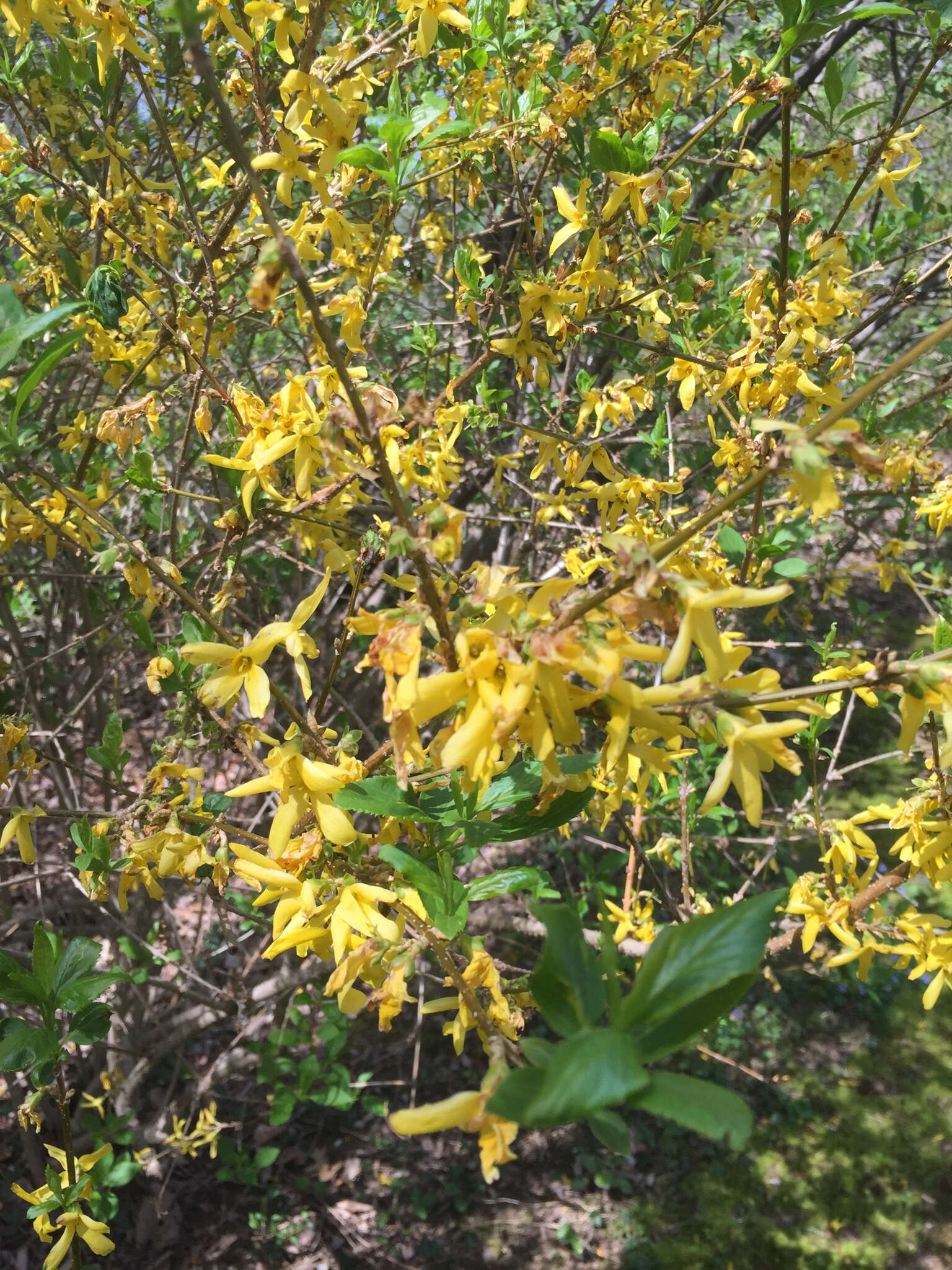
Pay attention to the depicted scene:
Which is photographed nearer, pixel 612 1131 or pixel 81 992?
pixel 612 1131

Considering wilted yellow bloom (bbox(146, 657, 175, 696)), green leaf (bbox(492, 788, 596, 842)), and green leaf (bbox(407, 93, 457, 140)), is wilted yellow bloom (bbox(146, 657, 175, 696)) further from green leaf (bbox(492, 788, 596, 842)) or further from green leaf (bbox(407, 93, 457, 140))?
green leaf (bbox(407, 93, 457, 140))

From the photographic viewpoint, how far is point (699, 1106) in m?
0.62

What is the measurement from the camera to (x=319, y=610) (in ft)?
12.8

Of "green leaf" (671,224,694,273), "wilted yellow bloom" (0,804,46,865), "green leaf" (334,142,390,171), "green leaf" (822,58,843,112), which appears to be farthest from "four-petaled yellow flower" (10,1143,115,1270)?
"green leaf" (822,58,843,112)

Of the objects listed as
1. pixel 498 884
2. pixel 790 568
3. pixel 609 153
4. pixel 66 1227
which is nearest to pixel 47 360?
pixel 498 884

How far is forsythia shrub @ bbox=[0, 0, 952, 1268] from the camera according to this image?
84 cm

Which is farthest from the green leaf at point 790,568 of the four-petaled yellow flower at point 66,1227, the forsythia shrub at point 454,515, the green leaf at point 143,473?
the four-petaled yellow flower at point 66,1227

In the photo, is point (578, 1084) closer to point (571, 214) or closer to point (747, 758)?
point (747, 758)

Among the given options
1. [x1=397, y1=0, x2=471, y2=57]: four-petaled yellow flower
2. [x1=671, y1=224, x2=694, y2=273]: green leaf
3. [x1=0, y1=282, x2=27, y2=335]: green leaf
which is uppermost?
[x1=397, y1=0, x2=471, y2=57]: four-petaled yellow flower

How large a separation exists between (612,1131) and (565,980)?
0.14m

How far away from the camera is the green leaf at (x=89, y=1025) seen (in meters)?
1.39

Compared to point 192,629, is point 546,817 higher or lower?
lower

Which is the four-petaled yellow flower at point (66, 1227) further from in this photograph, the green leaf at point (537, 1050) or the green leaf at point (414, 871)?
the green leaf at point (537, 1050)

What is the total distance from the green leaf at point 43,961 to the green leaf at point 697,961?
0.98 m
